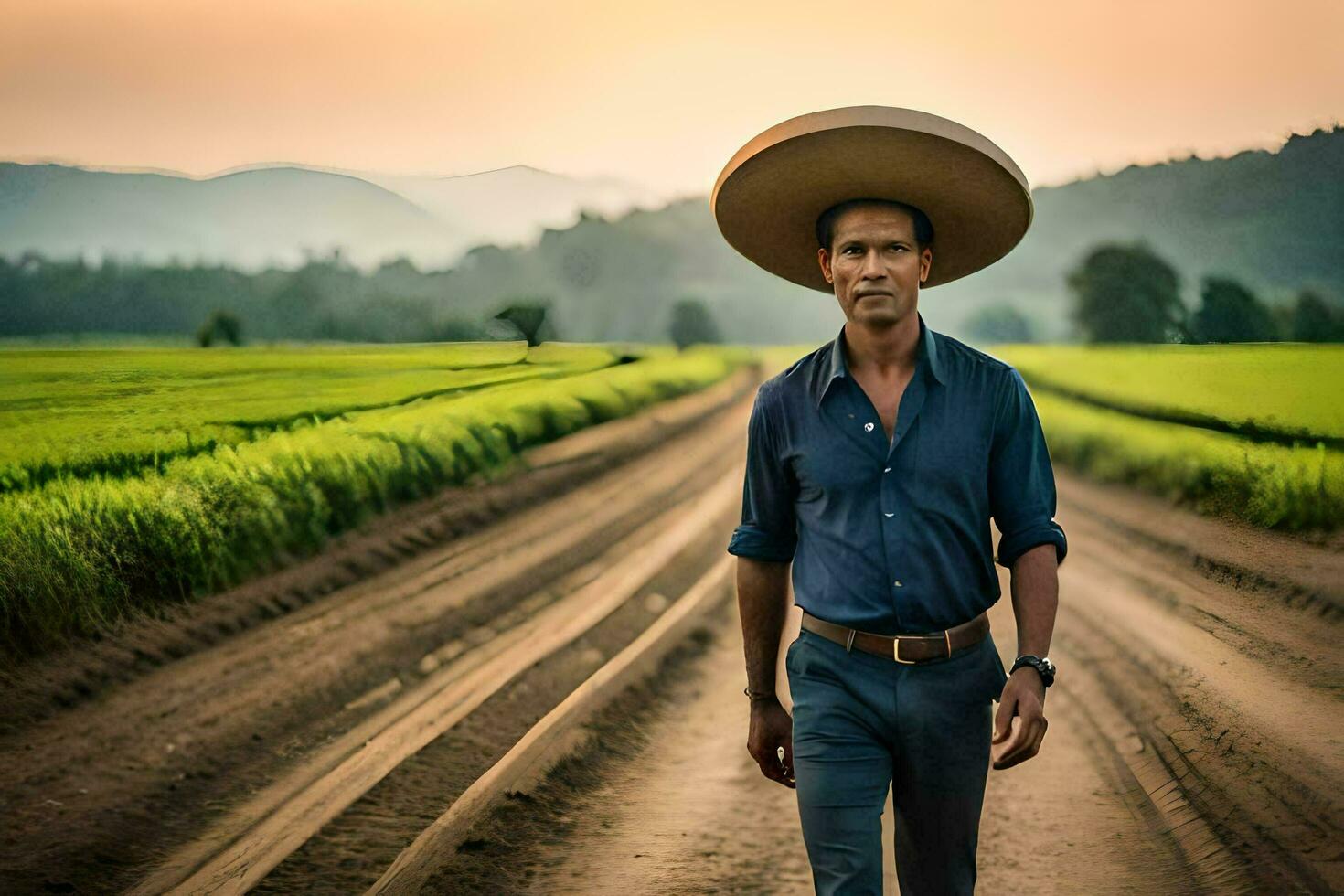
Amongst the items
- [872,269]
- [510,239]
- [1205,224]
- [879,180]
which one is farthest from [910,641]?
[510,239]

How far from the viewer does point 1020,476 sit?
2508 millimetres

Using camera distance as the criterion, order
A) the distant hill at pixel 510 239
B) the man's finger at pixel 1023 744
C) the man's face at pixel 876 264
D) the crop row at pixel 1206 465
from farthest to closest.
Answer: the distant hill at pixel 510 239 → the crop row at pixel 1206 465 → the man's face at pixel 876 264 → the man's finger at pixel 1023 744

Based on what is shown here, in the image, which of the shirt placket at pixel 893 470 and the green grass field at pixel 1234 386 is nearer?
the shirt placket at pixel 893 470

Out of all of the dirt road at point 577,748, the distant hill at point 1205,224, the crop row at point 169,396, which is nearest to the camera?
the dirt road at point 577,748

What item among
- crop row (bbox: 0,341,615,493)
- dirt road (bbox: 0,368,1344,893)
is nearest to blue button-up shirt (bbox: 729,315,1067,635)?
dirt road (bbox: 0,368,1344,893)

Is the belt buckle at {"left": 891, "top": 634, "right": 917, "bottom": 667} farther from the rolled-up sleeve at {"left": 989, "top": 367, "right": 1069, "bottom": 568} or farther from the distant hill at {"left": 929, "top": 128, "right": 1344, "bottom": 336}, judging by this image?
the distant hill at {"left": 929, "top": 128, "right": 1344, "bottom": 336}

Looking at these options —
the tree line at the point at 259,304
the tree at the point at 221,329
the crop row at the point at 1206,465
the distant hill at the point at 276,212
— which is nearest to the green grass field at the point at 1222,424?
the crop row at the point at 1206,465

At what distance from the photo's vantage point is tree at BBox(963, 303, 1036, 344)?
9312mm

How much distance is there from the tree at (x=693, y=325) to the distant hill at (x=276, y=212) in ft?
6.68

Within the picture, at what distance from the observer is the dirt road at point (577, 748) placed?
3.97m

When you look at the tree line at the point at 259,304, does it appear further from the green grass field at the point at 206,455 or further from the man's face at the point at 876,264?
the man's face at the point at 876,264

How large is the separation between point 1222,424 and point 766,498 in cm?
502

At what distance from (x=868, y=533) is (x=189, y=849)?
9.75 ft

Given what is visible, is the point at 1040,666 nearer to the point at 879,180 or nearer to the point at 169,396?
the point at 879,180
